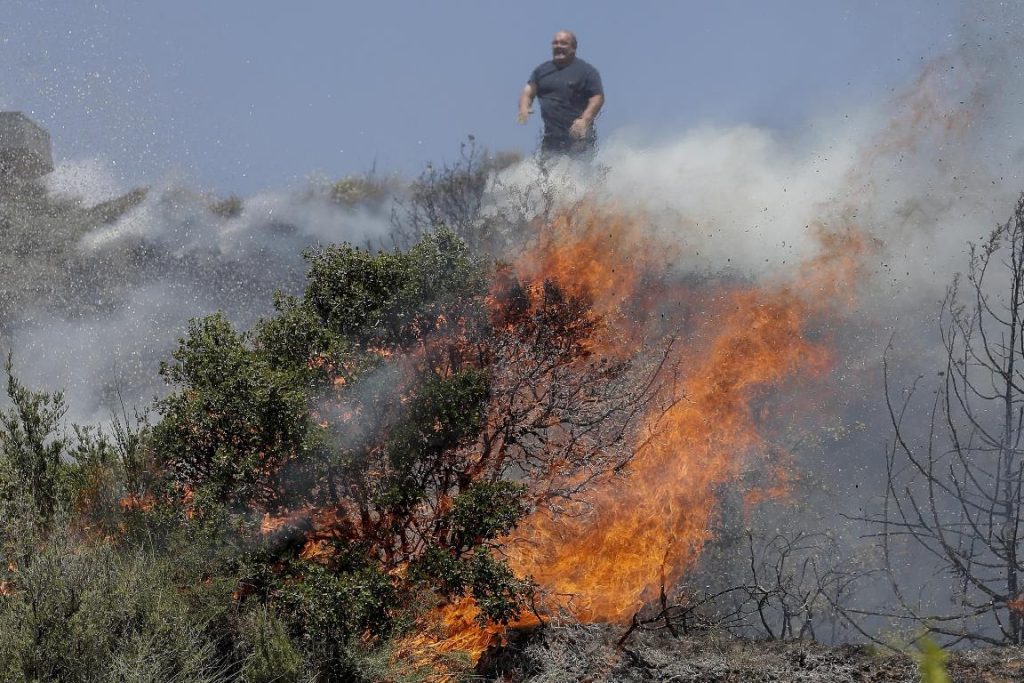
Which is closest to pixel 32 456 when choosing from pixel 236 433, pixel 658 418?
pixel 236 433

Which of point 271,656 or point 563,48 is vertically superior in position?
point 563,48

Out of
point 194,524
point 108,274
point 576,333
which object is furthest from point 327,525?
point 108,274

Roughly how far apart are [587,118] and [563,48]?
1869mm

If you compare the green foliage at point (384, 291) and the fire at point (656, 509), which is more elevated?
the green foliage at point (384, 291)

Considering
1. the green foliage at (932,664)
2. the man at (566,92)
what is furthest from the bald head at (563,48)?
the green foliage at (932,664)

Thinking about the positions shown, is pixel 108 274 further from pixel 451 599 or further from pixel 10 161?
pixel 451 599

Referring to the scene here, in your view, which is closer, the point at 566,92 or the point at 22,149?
the point at 566,92

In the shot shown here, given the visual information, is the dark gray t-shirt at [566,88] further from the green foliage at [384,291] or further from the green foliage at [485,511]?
the green foliage at [485,511]

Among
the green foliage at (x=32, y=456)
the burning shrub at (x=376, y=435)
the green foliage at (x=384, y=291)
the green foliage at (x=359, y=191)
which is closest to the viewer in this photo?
the burning shrub at (x=376, y=435)

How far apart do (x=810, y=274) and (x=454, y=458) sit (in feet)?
42.7

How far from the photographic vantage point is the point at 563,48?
25.8 metres

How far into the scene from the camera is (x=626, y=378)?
671 inches

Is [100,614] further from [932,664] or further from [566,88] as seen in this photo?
[566,88]

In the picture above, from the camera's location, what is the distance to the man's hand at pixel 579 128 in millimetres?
26281
